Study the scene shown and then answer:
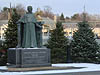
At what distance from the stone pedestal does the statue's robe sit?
0.56 m

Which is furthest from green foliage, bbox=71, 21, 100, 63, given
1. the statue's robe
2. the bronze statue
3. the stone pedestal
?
the statue's robe

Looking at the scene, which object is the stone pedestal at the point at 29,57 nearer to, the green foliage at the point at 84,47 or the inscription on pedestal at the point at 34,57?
the inscription on pedestal at the point at 34,57

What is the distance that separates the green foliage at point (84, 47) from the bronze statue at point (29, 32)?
31.2ft

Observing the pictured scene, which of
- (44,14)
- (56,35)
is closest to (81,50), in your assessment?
(56,35)

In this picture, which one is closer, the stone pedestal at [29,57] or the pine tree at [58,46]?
the stone pedestal at [29,57]

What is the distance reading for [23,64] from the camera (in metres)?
14.4

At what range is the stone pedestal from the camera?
14438 mm

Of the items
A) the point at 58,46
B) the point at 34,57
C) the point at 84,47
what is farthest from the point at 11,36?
the point at 34,57

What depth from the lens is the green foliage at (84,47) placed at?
80.5 feet

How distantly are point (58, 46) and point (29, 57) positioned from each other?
469 inches

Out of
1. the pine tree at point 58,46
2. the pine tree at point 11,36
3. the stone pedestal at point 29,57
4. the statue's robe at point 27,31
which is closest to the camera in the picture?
the stone pedestal at point 29,57

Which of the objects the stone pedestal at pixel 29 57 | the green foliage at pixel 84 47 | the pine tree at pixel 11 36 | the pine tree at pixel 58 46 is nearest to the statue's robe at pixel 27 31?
the stone pedestal at pixel 29 57

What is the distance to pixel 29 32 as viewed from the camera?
15234mm

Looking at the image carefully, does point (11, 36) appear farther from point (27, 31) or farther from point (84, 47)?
point (27, 31)
